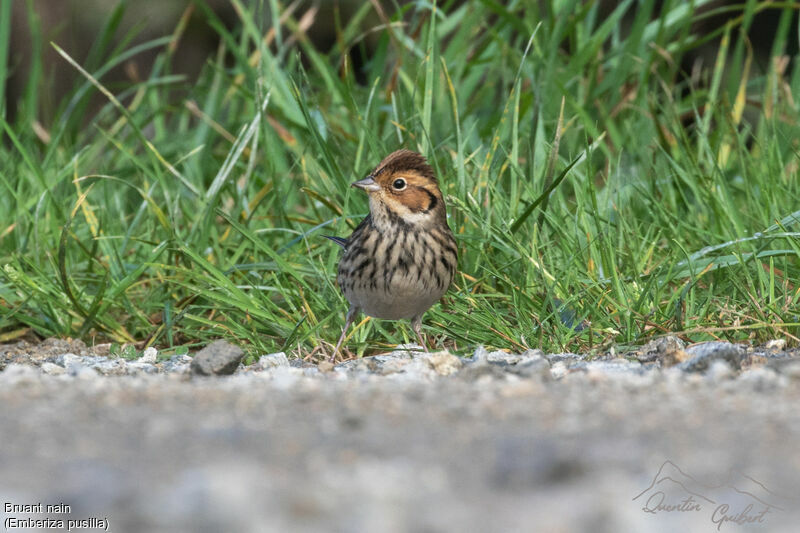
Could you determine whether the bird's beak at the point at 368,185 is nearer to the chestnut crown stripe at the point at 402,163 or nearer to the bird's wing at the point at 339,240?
the chestnut crown stripe at the point at 402,163

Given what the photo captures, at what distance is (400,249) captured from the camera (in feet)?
12.1

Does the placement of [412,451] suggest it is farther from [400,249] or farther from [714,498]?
[400,249]

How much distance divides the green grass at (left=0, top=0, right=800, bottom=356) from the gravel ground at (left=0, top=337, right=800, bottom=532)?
86 centimetres

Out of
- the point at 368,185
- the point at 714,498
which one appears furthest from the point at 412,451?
the point at 368,185

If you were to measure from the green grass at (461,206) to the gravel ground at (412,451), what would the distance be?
33.8 inches

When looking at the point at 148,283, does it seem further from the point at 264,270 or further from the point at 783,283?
the point at 783,283

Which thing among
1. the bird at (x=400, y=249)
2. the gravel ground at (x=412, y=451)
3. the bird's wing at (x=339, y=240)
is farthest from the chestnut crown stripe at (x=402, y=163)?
the gravel ground at (x=412, y=451)

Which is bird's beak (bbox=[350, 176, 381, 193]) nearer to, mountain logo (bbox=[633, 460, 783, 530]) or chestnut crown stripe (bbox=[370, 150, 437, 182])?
chestnut crown stripe (bbox=[370, 150, 437, 182])

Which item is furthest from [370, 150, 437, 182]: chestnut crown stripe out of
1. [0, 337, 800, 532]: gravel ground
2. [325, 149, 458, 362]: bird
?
[0, 337, 800, 532]: gravel ground

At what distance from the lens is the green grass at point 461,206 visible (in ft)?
11.8

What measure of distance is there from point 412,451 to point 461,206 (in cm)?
208

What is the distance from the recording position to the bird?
11.8ft

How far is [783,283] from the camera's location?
351cm

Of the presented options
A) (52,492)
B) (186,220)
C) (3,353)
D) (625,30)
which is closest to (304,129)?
(186,220)
